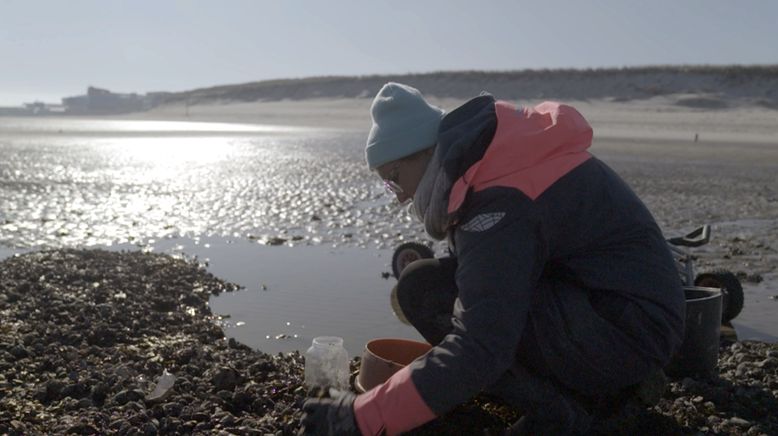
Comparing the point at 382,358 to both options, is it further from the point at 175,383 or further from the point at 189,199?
the point at 189,199

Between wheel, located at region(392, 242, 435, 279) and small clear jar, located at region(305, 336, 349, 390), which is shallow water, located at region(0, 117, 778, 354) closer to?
wheel, located at region(392, 242, 435, 279)

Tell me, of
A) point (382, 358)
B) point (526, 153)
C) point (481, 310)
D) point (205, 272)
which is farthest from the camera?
point (205, 272)

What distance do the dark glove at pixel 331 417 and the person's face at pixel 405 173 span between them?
77 centimetres

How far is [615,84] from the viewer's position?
51.1 m

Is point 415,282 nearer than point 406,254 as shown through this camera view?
Yes

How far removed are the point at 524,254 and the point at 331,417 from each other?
867 mm

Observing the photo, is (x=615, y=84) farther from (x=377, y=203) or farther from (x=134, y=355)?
(x=134, y=355)

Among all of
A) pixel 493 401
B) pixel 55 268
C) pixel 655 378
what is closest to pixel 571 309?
pixel 655 378

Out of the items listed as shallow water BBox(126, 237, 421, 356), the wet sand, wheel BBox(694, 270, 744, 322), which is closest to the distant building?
the wet sand

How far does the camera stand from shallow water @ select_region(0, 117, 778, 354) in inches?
226

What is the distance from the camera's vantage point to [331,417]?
273cm

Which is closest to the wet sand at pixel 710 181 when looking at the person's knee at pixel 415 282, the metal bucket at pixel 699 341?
the metal bucket at pixel 699 341

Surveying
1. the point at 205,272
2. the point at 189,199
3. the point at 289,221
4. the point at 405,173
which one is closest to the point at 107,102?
the point at 189,199

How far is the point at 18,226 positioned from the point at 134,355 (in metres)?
5.25
